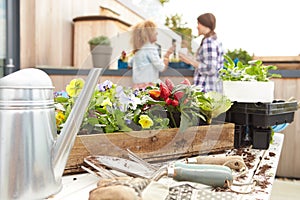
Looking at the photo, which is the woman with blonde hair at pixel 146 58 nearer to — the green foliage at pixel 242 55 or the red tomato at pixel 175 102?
the red tomato at pixel 175 102

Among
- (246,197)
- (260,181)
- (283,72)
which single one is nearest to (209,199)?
(246,197)

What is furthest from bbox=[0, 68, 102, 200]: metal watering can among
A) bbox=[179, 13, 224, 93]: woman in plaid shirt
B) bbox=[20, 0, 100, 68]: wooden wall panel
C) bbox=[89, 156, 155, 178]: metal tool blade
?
bbox=[20, 0, 100, 68]: wooden wall panel

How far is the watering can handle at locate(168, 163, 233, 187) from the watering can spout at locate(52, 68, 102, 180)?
18 centimetres

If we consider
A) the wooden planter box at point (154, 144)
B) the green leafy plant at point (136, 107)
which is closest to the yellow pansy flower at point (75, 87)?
the green leafy plant at point (136, 107)

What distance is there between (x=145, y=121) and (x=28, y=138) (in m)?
0.32

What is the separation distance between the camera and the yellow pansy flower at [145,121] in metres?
0.77

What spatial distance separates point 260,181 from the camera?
0.66m

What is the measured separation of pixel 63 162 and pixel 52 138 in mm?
45

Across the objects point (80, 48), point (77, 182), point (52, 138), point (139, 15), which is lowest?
point (77, 182)

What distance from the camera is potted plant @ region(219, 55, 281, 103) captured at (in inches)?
42.9

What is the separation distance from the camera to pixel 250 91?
1092 millimetres

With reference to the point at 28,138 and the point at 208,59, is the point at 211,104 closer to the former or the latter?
the point at 28,138

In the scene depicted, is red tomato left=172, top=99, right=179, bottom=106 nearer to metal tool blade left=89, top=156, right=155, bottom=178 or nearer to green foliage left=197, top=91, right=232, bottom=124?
green foliage left=197, top=91, right=232, bottom=124

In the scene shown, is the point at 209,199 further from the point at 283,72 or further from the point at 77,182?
the point at 283,72
